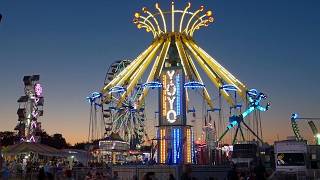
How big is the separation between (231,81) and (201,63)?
11.9 ft

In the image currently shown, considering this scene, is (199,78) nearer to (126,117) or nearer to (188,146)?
(188,146)

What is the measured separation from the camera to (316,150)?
35.6m

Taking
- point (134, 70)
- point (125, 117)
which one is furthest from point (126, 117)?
point (134, 70)

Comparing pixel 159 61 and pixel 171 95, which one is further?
pixel 159 61

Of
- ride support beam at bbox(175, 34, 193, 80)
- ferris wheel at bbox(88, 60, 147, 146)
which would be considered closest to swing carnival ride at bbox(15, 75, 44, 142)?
ferris wheel at bbox(88, 60, 147, 146)

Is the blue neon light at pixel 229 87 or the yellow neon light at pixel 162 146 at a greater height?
the blue neon light at pixel 229 87

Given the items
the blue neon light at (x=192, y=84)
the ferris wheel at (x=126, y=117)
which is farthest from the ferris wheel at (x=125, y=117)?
the blue neon light at (x=192, y=84)

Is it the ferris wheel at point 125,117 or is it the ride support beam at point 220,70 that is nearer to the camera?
the ride support beam at point 220,70

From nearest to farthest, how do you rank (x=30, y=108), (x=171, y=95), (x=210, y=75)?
1. (x=171, y=95)
2. (x=210, y=75)
3. (x=30, y=108)

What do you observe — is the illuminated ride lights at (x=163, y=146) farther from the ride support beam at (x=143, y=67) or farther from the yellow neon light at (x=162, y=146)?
the ride support beam at (x=143, y=67)

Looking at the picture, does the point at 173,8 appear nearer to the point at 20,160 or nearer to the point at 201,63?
the point at 201,63

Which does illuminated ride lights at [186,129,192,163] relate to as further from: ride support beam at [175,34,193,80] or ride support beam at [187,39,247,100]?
ride support beam at [187,39,247,100]

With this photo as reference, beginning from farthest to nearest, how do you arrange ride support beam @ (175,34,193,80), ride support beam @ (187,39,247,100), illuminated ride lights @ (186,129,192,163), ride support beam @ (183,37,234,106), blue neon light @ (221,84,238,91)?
ride support beam @ (175,34,193,80) → ride support beam @ (183,37,234,106) → ride support beam @ (187,39,247,100) → blue neon light @ (221,84,238,91) → illuminated ride lights @ (186,129,192,163)

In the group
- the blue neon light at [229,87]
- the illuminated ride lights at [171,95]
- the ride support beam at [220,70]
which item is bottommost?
the illuminated ride lights at [171,95]
